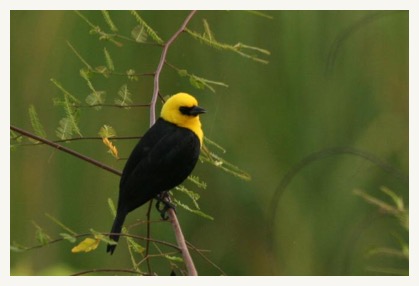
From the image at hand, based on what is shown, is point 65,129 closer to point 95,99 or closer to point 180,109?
point 95,99

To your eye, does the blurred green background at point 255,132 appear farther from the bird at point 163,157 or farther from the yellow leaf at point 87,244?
the yellow leaf at point 87,244

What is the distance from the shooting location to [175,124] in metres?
1.42

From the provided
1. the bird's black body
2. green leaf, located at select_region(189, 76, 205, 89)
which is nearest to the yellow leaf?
the bird's black body

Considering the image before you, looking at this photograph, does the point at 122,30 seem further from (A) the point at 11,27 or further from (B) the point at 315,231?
(B) the point at 315,231

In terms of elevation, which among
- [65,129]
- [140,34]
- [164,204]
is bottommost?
[164,204]

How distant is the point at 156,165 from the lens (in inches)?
54.9

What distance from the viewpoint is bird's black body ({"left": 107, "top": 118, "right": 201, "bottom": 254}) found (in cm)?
137

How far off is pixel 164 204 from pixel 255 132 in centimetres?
45

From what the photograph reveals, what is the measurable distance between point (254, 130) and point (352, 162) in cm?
24

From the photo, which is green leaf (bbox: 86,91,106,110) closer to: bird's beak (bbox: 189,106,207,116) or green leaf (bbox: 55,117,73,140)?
green leaf (bbox: 55,117,73,140)

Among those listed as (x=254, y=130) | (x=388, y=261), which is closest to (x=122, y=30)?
(x=254, y=130)

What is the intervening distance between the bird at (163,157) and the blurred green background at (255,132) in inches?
11.9

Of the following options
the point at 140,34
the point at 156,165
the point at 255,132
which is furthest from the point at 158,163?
the point at 255,132

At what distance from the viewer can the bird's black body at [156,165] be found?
137cm
